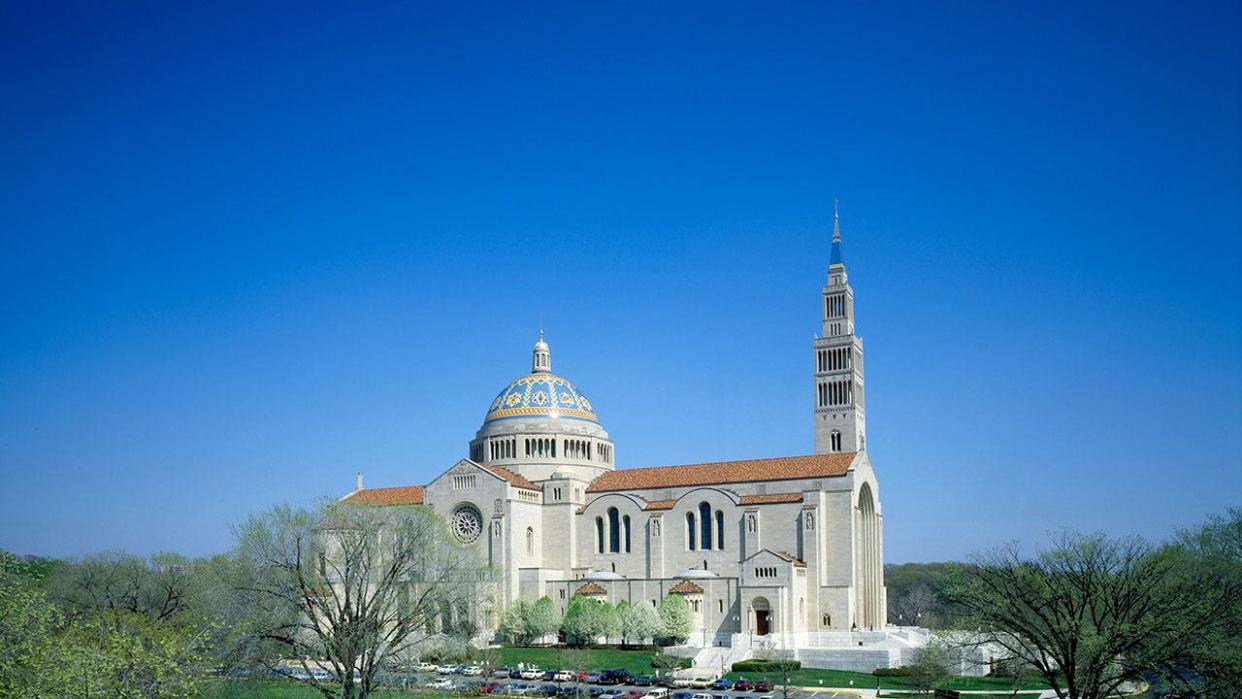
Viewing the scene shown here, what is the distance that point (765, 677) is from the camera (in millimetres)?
65000

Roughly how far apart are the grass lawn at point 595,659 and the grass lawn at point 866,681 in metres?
6.25

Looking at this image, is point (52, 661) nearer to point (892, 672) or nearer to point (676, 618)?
point (892, 672)

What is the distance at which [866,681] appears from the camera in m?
65.8

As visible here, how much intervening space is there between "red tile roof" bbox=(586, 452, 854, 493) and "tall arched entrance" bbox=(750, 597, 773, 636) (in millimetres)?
10966

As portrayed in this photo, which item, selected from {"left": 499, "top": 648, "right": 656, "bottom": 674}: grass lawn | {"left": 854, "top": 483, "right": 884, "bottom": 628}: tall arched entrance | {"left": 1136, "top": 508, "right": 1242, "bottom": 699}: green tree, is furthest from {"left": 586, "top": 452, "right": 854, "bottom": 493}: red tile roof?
{"left": 1136, "top": 508, "right": 1242, "bottom": 699}: green tree

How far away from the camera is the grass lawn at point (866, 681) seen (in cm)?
6348

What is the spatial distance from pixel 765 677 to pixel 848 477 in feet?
82.1

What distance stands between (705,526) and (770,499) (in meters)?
5.79

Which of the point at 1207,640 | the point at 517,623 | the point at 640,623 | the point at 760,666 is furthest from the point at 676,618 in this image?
the point at 1207,640

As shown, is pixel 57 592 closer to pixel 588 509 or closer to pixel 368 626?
pixel 368 626

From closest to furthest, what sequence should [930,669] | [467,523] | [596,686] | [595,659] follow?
[930,669] → [596,686] → [595,659] → [467,523]

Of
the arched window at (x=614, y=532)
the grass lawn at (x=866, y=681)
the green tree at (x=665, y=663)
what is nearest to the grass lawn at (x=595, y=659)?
the green tree at (x=665, y=663)

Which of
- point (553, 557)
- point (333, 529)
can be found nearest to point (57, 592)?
point (333, 529)

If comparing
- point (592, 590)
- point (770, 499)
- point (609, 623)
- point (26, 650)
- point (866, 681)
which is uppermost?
point (770, 499)
